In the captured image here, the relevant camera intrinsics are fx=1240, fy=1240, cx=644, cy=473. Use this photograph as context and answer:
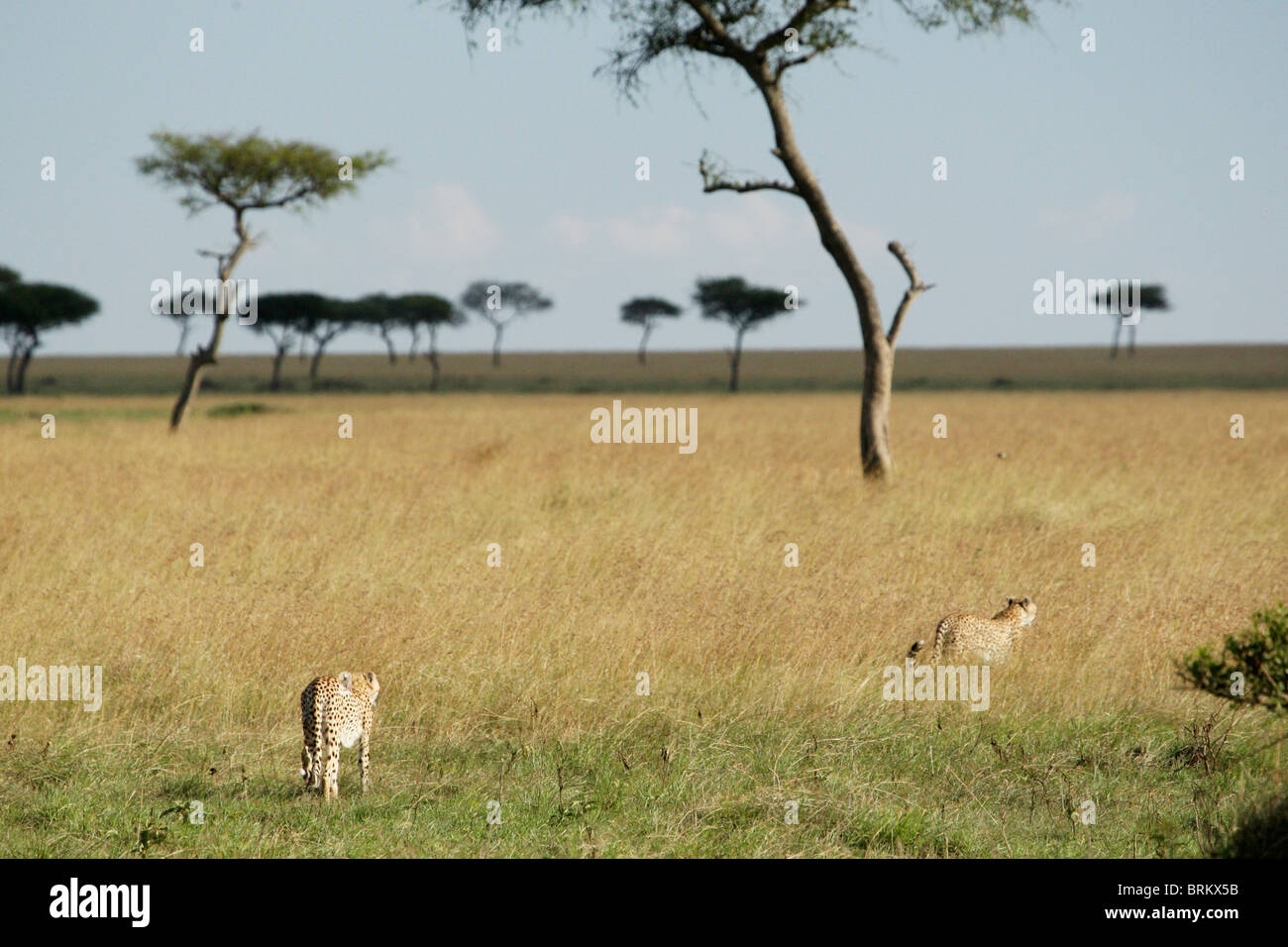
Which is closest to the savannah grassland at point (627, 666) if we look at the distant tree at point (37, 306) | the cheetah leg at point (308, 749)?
the cheetah leg at point (308, 749)

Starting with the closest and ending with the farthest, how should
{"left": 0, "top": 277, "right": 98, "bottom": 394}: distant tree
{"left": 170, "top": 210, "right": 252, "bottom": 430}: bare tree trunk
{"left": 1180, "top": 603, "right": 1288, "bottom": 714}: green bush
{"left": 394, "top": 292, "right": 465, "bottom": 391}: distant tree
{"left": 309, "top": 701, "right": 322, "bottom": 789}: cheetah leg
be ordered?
{"left": 1180, "top": 603, "right": 1288, "bottom": 714}: green bush, {"left": 309, "top": 701, "right": 322, "bottom": 789}: cheetah leg, {"left": 170, "top": 210, "right": 252, "bottom": 430}: bare tree trunk, {"left": 0, "top": 277, "right": 98, "bottom": 394}: distant tree, {"left": 394, "top": 292, "right": 465, "bottom": 391}: distant tree

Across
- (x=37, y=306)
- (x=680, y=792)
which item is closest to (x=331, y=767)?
(x=680, y=792)

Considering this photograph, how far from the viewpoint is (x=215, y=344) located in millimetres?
29688

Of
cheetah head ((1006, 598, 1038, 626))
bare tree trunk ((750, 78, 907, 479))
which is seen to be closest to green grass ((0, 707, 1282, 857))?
cheetah head ((1006, 598, 1038, 626))

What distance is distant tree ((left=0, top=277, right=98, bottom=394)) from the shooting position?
64688 millimetres

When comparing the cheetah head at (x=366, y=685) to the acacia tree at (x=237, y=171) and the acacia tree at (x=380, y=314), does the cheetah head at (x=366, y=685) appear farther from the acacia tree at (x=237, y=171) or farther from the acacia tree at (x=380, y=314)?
the acacia tree at (x=380, y=314)

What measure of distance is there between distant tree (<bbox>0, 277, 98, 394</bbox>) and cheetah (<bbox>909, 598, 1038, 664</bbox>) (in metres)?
67.2

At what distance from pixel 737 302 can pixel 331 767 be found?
71053 mm

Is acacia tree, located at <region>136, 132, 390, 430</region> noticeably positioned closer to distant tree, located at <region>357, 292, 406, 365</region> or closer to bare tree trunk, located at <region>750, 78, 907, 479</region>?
bare tree trunk, located at <region>750, 78, 907, 479</region>

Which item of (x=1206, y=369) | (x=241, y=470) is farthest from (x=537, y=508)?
(x=1206, y=369)

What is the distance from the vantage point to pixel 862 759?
596 cm

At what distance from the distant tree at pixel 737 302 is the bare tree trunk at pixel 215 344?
45.8 m

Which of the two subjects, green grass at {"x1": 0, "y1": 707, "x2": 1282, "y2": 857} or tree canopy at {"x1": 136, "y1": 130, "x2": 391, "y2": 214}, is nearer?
green grass at {"x1": 0, "y1": 707, "x2": 1282, "y2": 857}

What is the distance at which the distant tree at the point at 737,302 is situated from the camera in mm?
74188
